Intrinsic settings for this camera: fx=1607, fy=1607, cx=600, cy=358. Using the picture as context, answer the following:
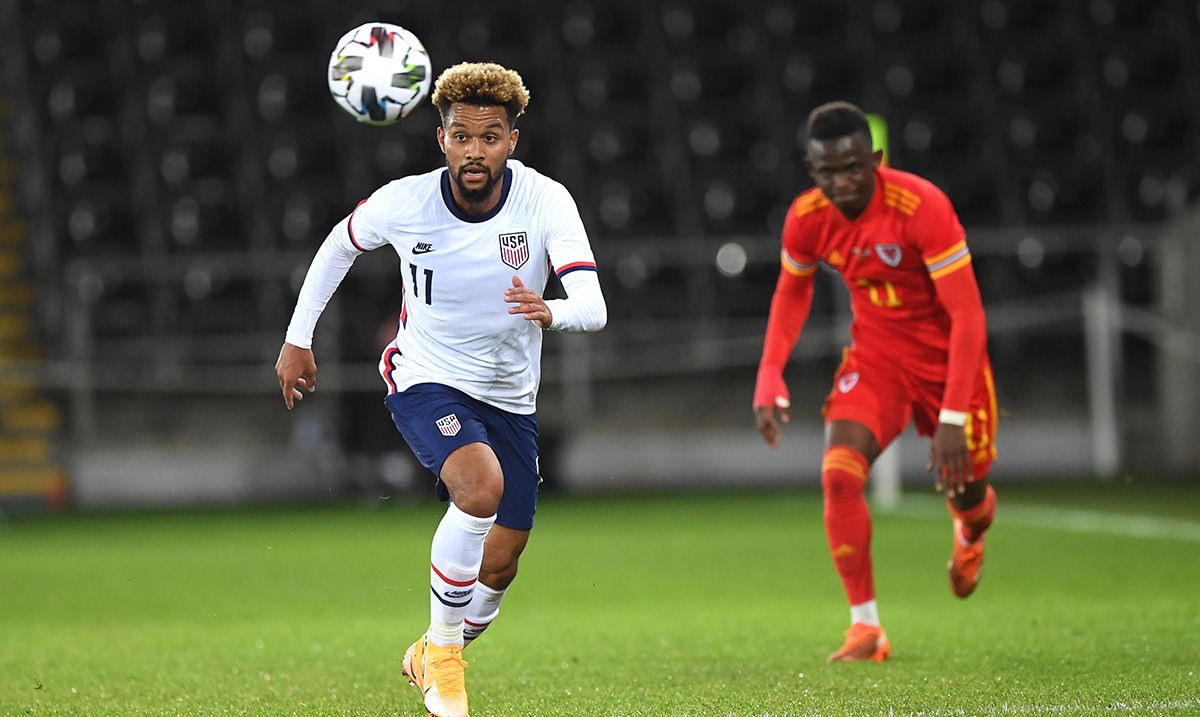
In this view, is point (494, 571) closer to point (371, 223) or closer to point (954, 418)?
point (371, 223)

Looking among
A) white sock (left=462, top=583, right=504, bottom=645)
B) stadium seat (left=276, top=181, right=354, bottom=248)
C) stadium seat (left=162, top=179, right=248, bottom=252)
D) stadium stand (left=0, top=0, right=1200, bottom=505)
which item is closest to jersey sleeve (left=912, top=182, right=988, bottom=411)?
white sock (left=462, top=583, right=504, bottom=645)

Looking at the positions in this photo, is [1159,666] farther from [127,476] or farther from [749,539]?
[127,476]

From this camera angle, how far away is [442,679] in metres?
4.98

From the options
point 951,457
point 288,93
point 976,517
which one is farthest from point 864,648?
point 288,93

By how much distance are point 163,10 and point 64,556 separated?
32.5ft

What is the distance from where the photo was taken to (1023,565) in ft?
32.0

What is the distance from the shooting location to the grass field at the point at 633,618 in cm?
530

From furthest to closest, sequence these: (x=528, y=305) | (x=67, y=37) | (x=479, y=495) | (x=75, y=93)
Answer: (x=67, y=37) → (x=75, y=93) → (x=479, y=495) → (x=528, y=305)

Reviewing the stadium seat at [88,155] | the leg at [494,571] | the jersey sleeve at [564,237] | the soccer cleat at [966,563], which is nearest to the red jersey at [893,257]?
the soccer cleat at [966,563]

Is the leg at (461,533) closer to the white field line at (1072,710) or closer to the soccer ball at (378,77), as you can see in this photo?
the white field line at (1072,710)

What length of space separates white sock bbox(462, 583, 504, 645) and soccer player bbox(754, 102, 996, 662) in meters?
1.37

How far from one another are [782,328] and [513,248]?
1.76m

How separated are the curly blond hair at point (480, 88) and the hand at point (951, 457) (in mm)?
2040

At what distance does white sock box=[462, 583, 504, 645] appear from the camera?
5.50 m
